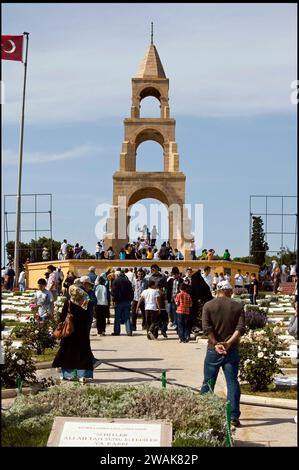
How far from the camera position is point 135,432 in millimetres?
8109

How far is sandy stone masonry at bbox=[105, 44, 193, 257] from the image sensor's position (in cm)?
4947

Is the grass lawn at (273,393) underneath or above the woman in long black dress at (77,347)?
underneath

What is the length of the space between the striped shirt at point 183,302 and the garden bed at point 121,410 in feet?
28.9

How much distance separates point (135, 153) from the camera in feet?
169

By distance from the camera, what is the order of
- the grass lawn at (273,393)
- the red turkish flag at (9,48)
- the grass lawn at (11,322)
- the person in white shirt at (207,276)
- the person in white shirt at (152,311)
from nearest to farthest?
the red turkish flag at (9,48), the grass lawn at (273,393), the person in white shirt at (152,311), the person in white shirt at (207,276), the grass lawn at (11,322)

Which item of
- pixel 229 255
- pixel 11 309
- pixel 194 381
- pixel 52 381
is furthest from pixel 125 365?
pixel 229 255

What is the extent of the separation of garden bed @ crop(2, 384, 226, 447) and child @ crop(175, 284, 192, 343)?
347 inches

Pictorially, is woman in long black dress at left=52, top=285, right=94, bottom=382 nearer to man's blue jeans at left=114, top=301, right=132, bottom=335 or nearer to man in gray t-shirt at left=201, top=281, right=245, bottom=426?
man in gray t-shirt at left=201, top=281, right=245, bottom=426

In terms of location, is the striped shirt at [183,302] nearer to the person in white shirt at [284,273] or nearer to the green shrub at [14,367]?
the green shrub at [14,367]

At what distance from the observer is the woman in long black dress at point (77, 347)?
12.5 meters

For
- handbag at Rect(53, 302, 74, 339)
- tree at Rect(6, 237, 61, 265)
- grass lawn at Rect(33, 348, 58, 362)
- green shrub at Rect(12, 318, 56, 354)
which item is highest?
tree at Rect(6, 237, 61, 265)

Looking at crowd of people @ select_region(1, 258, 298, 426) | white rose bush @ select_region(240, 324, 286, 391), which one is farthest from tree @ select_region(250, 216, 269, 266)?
white rose bush @ select_region(240, 324, 286, 391)

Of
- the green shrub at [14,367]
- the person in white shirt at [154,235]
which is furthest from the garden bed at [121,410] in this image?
the person in white shirt at [154,235]
